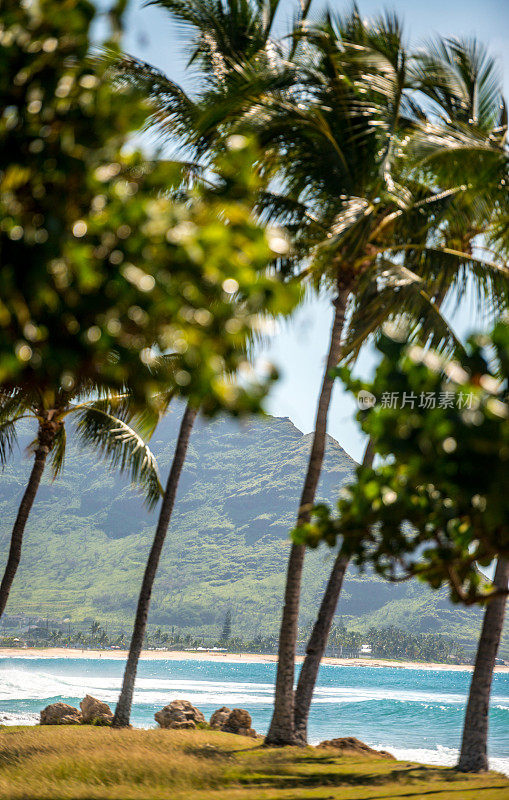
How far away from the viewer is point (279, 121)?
1025 centimetres

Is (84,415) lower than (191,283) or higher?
higher

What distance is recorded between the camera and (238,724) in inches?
569

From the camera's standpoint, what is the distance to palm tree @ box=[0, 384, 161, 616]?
13.8 m

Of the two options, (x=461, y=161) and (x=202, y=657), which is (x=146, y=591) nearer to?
(x=461, y=161)

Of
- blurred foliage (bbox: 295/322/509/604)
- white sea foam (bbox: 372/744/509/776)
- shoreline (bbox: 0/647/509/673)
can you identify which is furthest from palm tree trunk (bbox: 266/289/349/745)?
shoreline (bbox: 0/647/509/673)

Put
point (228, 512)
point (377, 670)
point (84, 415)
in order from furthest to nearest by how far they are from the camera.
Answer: point (228, 512) → point (377, 670) → point (84, 415)

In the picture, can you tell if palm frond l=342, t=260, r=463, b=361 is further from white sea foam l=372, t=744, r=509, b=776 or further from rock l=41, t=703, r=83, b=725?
white sea foam l=372, t=744, r=509, b=776

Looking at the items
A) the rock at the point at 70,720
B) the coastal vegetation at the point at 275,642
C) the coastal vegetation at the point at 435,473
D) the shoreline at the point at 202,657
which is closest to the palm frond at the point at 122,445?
the rock at the point at 70,720

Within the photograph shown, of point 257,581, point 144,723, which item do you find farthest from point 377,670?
point 144,723

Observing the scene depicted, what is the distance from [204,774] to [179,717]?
8473 mm

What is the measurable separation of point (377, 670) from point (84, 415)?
113 metres

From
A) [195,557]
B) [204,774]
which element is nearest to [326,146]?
[204,774]

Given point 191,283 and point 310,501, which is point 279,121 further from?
point 191,283

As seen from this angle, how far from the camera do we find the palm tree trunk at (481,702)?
9477 millimetres
